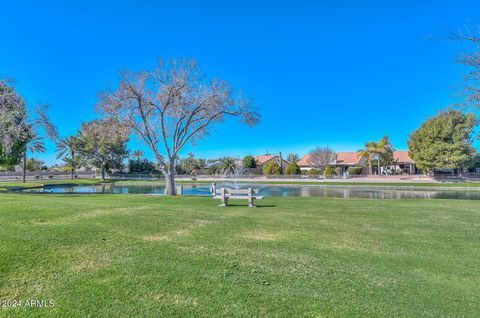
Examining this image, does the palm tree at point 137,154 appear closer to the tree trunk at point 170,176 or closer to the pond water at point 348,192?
the pond water at point 348,192

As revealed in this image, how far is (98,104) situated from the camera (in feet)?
59.8

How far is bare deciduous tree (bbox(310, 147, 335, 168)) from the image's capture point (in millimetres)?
65188

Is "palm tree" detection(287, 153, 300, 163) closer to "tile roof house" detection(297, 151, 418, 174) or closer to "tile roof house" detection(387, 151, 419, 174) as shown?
"tile roof house" detection(297, 151, 418, 174)

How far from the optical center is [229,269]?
177 inches

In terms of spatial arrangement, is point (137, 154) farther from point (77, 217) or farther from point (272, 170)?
point (77, 217)

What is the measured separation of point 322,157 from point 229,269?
6310 centimetres

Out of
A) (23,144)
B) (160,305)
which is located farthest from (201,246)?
(23,144)

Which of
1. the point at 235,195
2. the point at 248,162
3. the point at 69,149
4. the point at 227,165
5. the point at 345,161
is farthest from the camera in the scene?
the point at 345,161

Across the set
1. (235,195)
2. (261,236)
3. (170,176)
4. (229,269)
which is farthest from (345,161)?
(229,269)

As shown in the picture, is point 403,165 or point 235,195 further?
point 403,165

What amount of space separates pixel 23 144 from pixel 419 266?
2858cm

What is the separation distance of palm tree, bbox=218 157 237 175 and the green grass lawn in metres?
55.1

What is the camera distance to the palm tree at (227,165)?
62875 millimetres

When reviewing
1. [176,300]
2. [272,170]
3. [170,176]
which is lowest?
[176,300]
